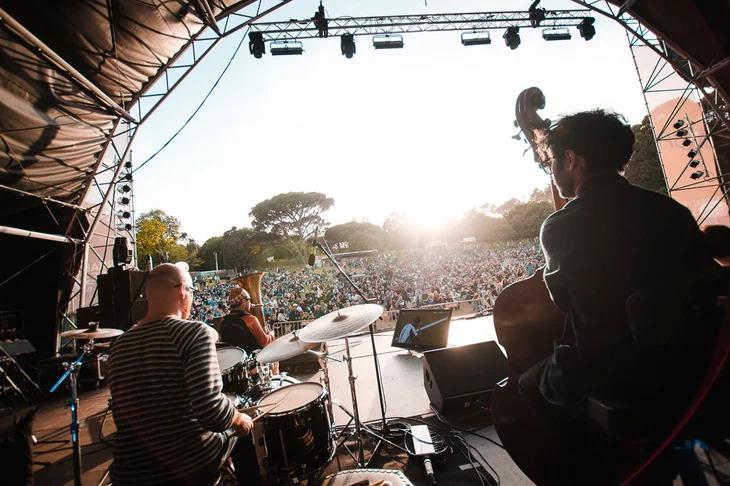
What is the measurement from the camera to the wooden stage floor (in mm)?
2824

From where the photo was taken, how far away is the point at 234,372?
113 inches

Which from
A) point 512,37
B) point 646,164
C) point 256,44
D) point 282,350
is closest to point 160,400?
point 282,350

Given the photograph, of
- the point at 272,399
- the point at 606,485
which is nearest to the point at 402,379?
the point at 272,399

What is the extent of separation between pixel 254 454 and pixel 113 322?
A: 4975 millimetres

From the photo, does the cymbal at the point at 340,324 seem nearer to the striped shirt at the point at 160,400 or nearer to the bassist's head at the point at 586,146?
the striped shirt at the point at 160,400

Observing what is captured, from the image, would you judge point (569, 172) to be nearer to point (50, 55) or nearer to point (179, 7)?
point (50, 55)

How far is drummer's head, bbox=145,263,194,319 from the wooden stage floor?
2.41 metres

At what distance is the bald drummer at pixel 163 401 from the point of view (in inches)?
56.6

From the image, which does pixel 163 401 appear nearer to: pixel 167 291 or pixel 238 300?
pixel 167 291

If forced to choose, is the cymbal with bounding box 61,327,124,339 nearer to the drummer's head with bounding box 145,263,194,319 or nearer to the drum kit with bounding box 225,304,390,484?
the drum kit with bounding box 225,304,390,484

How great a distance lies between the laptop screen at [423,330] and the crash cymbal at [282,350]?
2.32 metres

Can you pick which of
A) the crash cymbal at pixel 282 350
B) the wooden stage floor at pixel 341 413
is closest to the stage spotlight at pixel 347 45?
the wooden stage floor at pixel 341 413

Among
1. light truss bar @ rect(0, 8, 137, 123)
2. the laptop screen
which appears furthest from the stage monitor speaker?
the laptop screen

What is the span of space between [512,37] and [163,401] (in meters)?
9.76
